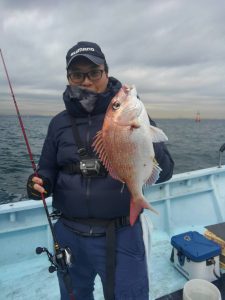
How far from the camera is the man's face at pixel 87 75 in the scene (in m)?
2.50

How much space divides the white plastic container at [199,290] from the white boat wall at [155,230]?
591 millimetres

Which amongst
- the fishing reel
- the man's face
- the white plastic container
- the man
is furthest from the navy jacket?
the white plastic container

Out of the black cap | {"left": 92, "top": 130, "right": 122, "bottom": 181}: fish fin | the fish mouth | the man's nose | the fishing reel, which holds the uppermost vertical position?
the black cap

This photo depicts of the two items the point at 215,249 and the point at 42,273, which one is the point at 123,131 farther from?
the point at 42,273

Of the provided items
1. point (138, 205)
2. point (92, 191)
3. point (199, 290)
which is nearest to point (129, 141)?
point (138, 205)

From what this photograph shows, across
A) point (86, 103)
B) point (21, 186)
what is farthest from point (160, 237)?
point (21, 186)

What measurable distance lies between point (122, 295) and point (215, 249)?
1.96 metres

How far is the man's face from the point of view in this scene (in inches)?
98.5

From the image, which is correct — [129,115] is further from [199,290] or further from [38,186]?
[199,290]

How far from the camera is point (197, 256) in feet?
12.4

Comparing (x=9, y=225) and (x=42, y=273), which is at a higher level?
(x=9, y=225)

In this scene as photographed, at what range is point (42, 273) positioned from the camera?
4402 mm

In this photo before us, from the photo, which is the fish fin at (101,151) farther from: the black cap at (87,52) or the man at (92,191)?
the black cap at (87,52)

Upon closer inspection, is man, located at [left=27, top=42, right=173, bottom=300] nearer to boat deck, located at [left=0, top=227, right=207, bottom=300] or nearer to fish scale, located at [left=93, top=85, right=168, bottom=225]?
fish scale, located at [left=93, top=85, right=168, bottom=225]
